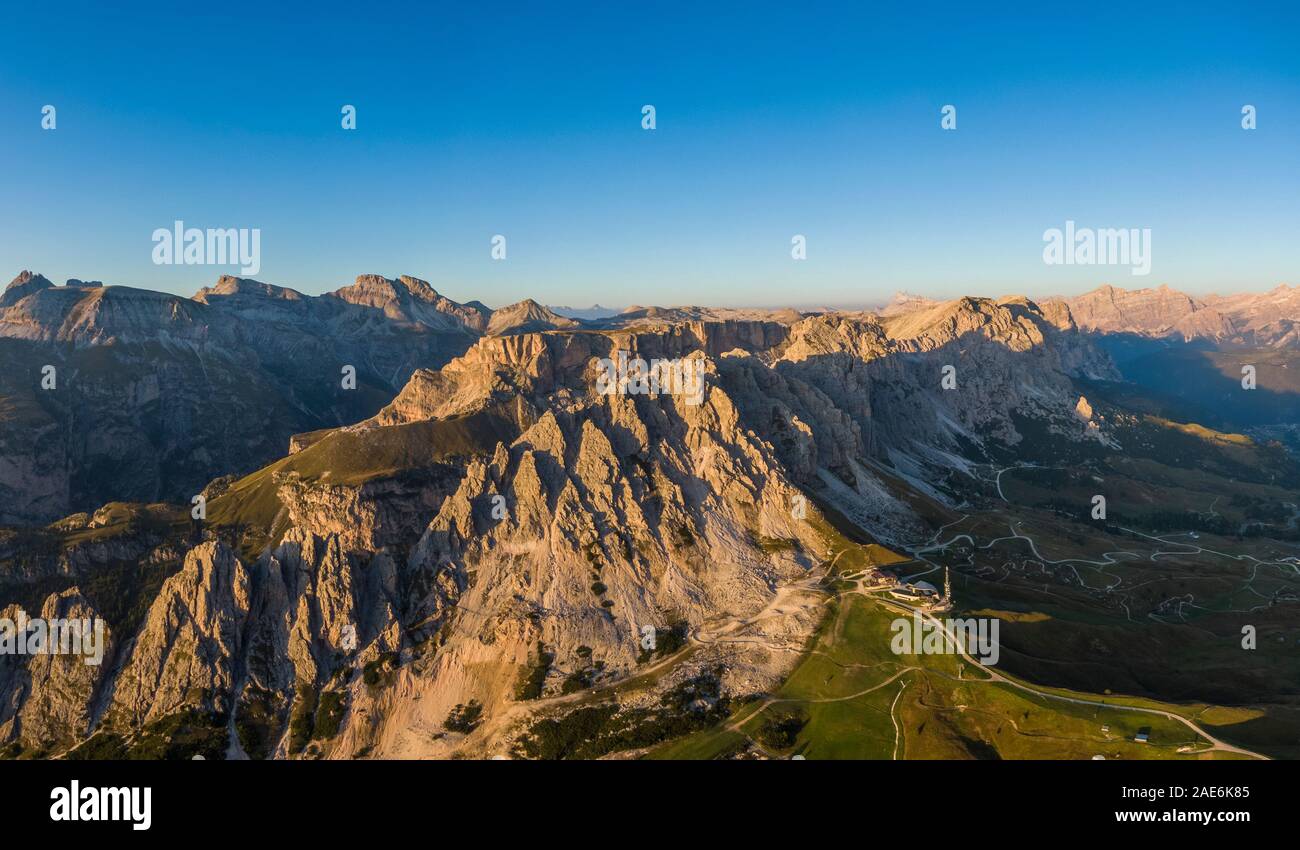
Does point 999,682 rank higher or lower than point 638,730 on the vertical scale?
higher

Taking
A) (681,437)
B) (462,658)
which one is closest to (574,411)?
(681,437)

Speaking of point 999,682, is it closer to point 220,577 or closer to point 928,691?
point 928,691

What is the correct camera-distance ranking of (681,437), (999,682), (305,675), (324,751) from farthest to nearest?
1. (681,437)
2. (305,675)
3. (324,751)
4. (999,682)

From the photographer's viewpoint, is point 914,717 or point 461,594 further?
point 461,594

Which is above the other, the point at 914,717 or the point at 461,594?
the point at 461,594

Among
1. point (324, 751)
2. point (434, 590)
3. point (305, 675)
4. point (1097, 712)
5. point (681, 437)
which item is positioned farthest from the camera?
point (681, 437)

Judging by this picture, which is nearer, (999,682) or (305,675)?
(999,682)

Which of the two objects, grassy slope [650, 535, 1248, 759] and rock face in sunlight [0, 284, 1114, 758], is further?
rock face in sunlight [0, 284, 1114, 758]

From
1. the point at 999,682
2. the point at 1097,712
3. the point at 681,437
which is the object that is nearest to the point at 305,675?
the point at 681,437

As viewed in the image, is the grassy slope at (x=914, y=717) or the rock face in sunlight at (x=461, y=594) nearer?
the grassy slope at (x=914, y=717)
